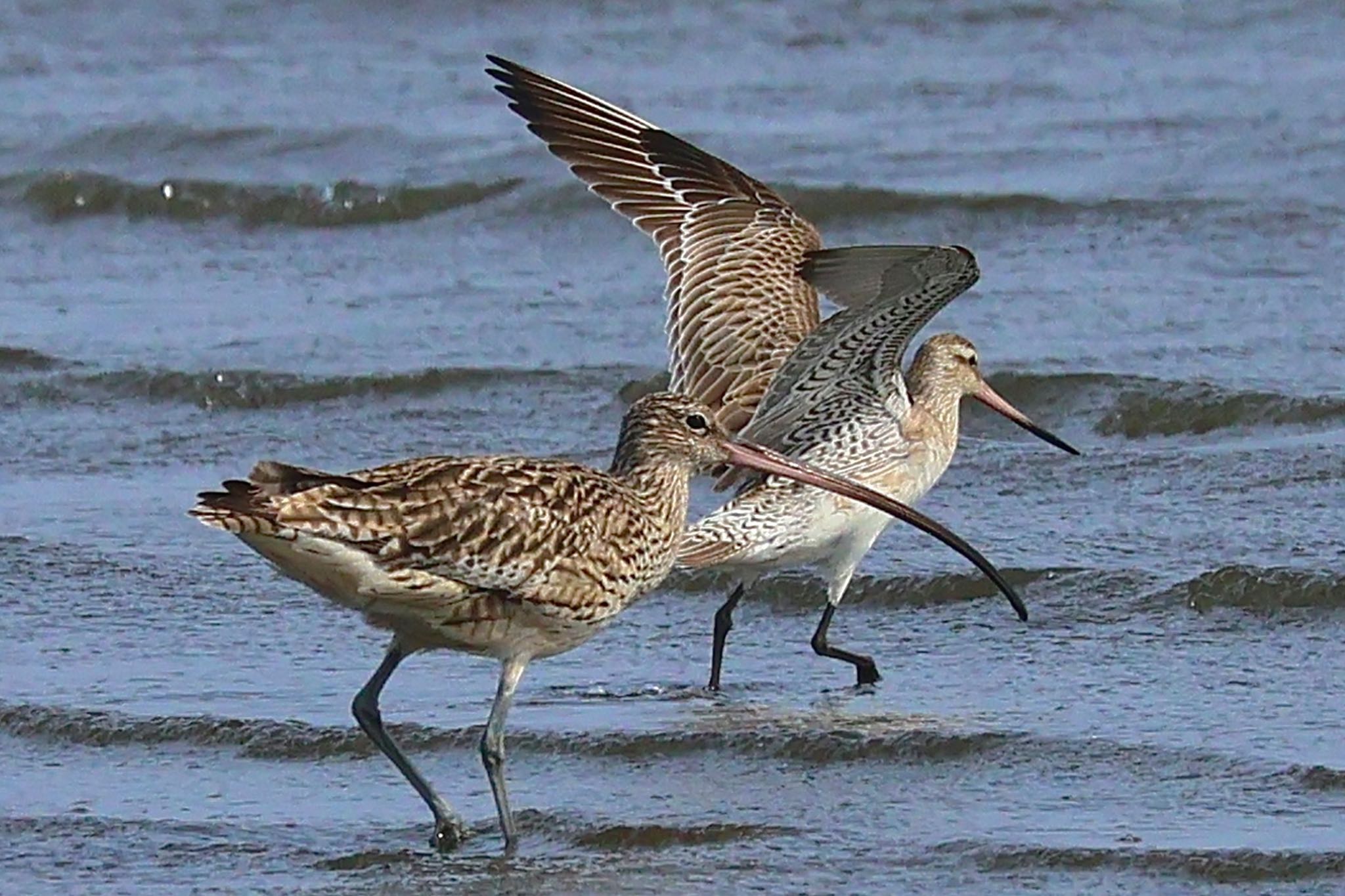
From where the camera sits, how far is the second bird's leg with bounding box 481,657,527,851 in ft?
20.7

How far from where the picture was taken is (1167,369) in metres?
10.6

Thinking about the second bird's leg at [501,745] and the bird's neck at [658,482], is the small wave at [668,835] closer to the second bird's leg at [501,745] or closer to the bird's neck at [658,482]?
the second bird's leg at [501,745]

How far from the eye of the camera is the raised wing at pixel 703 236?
9070 millimetres

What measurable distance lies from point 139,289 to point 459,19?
561 cm

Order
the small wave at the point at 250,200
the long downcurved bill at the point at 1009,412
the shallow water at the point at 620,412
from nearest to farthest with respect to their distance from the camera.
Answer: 1. the shallow water at the point at 620,412
2. the long downcurved bill at the point at 1009,412
3. the small wave at the point at 250,200

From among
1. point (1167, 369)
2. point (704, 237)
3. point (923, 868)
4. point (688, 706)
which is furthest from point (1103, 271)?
point (923, 868)

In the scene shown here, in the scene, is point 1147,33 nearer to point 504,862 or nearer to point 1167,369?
point 1167,369

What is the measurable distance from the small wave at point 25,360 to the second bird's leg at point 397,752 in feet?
16.8

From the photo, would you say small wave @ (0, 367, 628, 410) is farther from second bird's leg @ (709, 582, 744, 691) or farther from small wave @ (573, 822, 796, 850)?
small wave @ (573, 822, 796, 850)

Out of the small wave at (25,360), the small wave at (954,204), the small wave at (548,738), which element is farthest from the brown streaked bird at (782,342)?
the small wave at (954,204)

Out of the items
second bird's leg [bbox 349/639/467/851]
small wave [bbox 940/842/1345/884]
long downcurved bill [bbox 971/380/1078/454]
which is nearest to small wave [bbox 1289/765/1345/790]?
small wave [bbox 940/842/1345/884]

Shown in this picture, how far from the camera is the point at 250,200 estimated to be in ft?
47.3

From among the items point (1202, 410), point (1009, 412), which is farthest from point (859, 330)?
point (1202, 410)

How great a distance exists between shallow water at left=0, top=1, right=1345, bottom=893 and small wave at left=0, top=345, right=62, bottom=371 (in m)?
0.02
